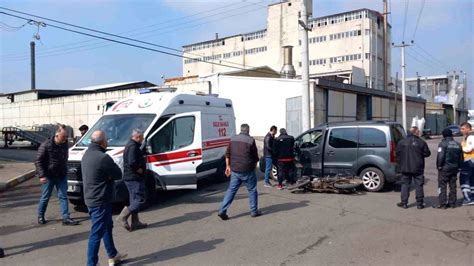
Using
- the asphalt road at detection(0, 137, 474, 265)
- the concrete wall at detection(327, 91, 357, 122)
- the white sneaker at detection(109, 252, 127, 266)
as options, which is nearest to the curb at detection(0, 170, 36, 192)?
the asphalt road at detection(0, 137, 474, 265)

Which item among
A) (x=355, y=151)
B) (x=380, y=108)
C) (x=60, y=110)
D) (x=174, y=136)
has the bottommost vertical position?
(x=355, y=151)

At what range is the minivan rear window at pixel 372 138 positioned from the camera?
1073 cm

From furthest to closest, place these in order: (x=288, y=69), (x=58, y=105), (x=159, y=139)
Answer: (x=58, y=105) → (x=288, y=69) → (x=159, y=139)

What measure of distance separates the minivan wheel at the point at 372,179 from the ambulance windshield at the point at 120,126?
5.36 meters

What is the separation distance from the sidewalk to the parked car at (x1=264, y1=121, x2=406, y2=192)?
8342 millimetres

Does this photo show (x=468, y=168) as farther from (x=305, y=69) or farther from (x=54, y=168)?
(x=305, y=69)

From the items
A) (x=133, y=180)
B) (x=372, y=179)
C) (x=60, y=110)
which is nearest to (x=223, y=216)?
(x=133, y=180)

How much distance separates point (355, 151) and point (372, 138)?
1.73ft

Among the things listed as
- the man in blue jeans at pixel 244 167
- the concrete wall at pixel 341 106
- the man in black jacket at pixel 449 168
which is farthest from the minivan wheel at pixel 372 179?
the concrete wall at pixel 341 106

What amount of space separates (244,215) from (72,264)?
140 inches

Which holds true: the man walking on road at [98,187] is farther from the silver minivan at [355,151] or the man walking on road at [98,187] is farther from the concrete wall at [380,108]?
the concrete wall at [380,108]

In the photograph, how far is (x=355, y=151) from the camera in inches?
435

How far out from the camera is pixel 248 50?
97.6m

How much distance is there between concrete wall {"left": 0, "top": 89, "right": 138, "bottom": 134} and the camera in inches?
1341
